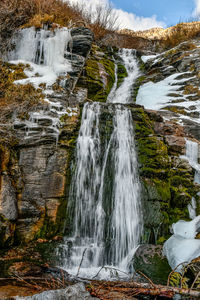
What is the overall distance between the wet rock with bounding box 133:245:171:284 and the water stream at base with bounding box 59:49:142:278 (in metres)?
0.27

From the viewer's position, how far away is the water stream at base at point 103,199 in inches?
182

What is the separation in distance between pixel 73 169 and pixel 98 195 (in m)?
0.87

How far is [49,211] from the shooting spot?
505cm

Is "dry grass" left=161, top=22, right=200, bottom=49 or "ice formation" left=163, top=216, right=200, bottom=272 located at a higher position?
"dry grass" left=161, top=22, right=200, bottom=49

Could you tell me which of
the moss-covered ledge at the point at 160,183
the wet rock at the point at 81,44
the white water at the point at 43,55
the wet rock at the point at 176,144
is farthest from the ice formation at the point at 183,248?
the wet rock at the point at 81,44

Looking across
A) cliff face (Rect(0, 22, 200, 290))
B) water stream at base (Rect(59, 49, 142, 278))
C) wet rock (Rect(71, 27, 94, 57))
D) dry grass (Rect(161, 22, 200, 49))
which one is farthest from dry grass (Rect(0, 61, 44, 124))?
dry grass (Rect(161, 22, 200, 49))

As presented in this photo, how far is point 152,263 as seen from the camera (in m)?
4.12

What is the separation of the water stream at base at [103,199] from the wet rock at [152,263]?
27cm

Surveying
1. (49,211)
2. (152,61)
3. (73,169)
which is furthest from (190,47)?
(49,211)

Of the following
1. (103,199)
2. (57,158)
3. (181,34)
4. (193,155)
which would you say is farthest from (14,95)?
(181,34)

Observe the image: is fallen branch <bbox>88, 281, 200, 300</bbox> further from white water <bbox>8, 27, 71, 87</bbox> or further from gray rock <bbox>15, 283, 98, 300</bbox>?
white water <bbox>8, 27, 71, 87</bbox>

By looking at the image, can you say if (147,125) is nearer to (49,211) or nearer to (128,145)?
(128,145)

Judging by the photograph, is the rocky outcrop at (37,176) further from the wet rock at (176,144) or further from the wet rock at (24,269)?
the wet rock at (176,144)

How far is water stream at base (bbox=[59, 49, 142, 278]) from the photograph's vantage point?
4621mm
